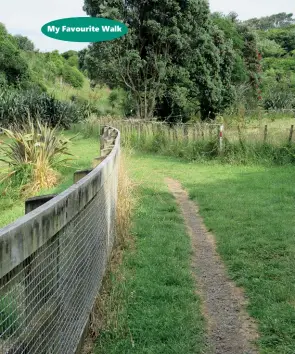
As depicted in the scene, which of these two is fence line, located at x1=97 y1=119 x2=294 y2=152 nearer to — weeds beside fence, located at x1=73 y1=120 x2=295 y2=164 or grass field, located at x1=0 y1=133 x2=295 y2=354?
weeds beside fence, located at x1=73 y1=120 x2=295 y2=164

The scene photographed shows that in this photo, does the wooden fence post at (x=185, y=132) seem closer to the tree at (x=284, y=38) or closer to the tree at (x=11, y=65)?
the tree at (x=11, y=65)

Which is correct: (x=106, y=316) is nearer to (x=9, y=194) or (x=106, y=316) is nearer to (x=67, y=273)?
(x=67, y=273)

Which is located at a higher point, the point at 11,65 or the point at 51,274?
the point at 11,65

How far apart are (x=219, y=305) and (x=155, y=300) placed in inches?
22.3

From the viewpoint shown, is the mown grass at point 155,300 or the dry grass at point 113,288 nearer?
the mown grass at point 155,300

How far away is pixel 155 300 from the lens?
3.96 metres

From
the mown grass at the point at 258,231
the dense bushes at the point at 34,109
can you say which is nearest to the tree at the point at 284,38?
the dense bushes at the point at 34,109

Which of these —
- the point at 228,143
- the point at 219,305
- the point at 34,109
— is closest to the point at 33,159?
the point at 228,143

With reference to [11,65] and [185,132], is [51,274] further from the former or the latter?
[11,65]

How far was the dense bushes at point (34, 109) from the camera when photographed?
2964cm

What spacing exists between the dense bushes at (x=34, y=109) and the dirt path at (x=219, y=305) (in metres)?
25.1

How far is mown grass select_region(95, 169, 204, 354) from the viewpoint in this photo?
10.7ft

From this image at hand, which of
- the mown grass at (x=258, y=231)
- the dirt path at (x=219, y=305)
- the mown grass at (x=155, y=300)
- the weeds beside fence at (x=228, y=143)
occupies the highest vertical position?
the weeds beside fence at (x=228, y=143)

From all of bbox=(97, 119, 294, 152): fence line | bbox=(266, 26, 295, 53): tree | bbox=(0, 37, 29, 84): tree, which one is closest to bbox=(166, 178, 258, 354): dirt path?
bbox=(97, 119, 294, 152): fence line
